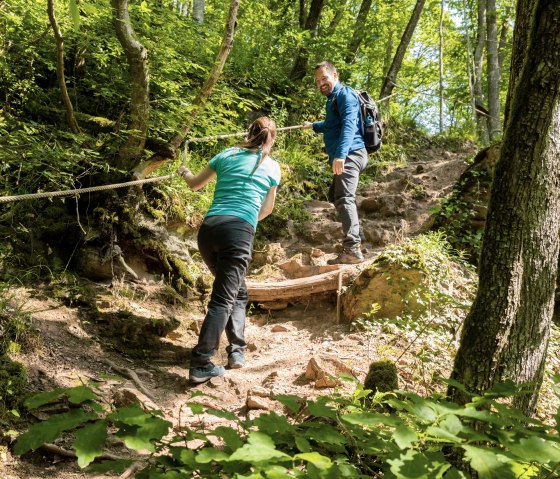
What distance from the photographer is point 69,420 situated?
127 cm

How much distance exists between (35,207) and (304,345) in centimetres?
323

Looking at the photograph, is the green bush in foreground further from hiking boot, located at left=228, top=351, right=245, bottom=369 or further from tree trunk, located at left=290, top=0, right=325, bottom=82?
tree trunk, located at left=290, top=0, right=325, bottom=82

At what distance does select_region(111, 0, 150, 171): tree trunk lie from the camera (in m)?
4.39

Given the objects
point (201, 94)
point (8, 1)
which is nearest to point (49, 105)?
point (8, 1)

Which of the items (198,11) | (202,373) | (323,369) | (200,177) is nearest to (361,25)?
(198,11)

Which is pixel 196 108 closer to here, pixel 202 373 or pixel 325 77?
pixel 325 77

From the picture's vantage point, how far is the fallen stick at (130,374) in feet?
11.8

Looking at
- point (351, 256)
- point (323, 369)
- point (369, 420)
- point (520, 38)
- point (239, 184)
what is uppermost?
point (520, 38)

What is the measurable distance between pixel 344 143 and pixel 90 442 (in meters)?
4.53

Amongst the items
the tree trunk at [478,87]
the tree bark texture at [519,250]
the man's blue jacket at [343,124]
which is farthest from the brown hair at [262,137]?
the tree trunk at [478,87]

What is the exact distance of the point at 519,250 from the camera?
2299 mm

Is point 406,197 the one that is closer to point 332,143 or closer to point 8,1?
point 332,143

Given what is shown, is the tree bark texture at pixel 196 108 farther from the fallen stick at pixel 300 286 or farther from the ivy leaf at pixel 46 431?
the ivy leaf at pixel 46 431

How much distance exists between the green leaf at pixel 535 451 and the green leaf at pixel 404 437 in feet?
0.85
